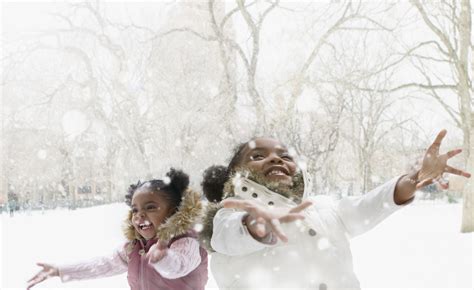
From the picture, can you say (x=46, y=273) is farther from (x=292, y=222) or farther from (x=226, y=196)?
(x=292, y=222)

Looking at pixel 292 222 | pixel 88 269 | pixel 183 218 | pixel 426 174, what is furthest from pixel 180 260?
pixel 426 174

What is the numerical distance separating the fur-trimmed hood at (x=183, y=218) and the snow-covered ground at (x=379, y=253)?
1.17 meters

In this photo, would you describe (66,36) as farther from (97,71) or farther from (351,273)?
(351,273)

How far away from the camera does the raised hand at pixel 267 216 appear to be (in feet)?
4.60

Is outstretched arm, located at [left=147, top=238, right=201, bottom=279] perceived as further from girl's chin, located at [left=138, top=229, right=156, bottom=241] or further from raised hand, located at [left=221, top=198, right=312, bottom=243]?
raised hand, located at [left=221, top=198, right=312, bottom=243]

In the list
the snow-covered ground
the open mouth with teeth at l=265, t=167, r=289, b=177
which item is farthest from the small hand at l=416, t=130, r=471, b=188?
the snow-covered ground

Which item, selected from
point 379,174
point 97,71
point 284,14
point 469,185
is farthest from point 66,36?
point 379,174

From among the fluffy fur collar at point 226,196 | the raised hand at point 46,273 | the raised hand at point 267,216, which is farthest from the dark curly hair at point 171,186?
the raised hand at point 267,216

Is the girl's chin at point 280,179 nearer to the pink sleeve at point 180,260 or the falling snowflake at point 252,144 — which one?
the falling snowflake at point 252,144

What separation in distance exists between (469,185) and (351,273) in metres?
7.31

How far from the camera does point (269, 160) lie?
2.03 metres

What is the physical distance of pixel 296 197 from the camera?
1986 mm

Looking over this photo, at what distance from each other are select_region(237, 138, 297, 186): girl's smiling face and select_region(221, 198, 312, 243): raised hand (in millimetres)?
455

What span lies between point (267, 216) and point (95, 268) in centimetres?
129
